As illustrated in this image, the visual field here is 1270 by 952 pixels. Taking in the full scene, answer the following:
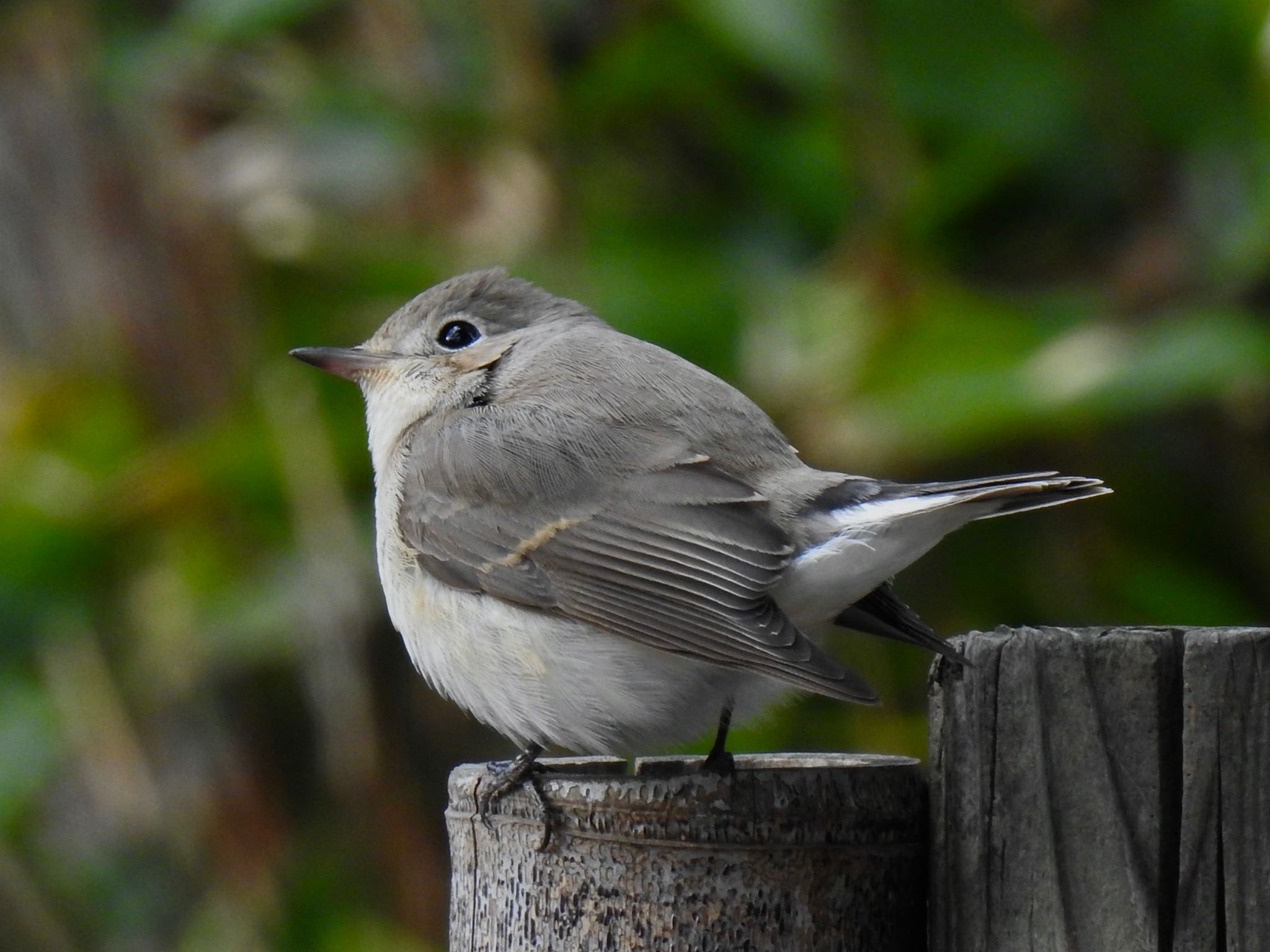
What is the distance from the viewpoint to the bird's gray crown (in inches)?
145

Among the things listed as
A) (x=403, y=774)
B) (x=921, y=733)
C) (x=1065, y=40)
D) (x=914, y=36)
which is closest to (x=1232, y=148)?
(x=1065, y=40)

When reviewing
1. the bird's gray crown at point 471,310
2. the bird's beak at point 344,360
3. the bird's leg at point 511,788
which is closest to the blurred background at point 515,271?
the bird's gray crown at point 471,310

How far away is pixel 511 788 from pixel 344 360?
187 cm

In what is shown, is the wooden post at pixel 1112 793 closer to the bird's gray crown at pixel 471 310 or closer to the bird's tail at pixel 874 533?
the bird's tail at pixel 874 533

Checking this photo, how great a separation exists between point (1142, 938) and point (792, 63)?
10.2 feet

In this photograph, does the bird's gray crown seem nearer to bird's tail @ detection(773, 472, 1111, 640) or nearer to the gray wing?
the gray wing

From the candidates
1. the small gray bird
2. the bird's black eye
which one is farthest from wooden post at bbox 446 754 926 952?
the bird's black eye

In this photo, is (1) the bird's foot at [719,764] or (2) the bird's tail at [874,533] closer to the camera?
(1) the bird's foot at [719,764]

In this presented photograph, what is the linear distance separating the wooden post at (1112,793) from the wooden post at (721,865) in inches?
3.8

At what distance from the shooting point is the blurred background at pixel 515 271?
14.4 feet

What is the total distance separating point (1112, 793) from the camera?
1687 millimetres

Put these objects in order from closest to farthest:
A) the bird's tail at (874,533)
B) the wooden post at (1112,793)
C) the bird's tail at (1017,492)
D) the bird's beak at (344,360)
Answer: the wooden post at (1112,793) → the bird's tail at (1017,492) → the bird's tail at (874,533) → the bird's beak at (344,360)

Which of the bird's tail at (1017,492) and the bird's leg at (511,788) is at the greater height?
the bird's tail at (1017,492)

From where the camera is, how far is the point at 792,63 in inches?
168
